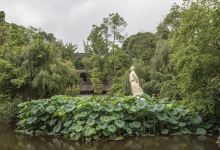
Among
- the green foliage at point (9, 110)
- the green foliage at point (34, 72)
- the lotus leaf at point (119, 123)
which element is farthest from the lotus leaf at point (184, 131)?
the green foliage at point (9, 110)

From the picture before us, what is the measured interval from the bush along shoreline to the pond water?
1.56 feet

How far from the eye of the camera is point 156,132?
40.0 feet

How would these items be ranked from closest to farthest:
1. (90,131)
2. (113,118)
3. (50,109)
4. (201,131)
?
(90,131) → (113,118) → (201,131) → (50,109)

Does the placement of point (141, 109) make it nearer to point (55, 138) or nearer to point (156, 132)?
point (156, 132)

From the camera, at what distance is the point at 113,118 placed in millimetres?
11383

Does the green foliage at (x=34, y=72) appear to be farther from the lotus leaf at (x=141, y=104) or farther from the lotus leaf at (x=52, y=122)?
the lotus leaf at (x=141, y=104)

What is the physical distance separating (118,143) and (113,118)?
0.99 metres

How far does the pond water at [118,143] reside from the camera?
32.3 feet

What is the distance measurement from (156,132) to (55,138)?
3151 mm

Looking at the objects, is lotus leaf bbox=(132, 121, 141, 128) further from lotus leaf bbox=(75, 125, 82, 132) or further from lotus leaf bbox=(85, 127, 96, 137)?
lotus leaf bbox=(75, 125, 82, 132)

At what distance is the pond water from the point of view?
9831 mm

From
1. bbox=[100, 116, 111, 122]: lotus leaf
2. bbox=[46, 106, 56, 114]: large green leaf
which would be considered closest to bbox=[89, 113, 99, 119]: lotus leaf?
bbox=[100, 116, 111, 122]: lotus leaf

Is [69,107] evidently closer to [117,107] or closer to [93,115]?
[93,115]

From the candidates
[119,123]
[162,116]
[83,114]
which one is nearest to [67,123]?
[83,114]
